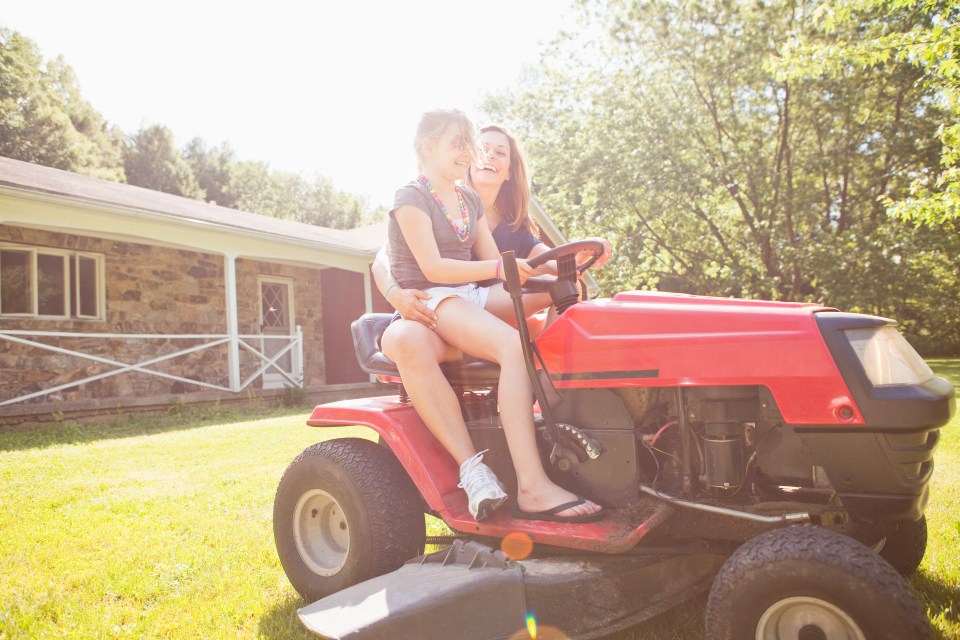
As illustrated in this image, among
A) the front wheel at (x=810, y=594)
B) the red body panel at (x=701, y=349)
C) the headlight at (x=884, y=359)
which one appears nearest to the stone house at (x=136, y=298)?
the red body panel at (x=701, y=349)

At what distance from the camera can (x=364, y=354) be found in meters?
2.83

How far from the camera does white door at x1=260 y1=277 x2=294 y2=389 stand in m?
12.6

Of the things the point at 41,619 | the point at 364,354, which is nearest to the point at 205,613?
the point at 41,619

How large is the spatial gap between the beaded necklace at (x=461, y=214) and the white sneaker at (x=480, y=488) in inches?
34.4

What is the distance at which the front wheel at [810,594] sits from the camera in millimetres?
1562

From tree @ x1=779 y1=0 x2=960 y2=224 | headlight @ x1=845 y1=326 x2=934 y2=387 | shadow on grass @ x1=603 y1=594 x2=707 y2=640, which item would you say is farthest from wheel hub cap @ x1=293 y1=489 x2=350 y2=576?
tree @ x1=779 y1=0 x2=960 y2=224

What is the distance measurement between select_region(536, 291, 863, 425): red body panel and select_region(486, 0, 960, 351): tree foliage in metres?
14.9

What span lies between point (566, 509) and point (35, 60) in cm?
3681

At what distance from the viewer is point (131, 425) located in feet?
26.5

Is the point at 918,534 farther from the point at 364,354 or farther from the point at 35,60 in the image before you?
the point at 35,60

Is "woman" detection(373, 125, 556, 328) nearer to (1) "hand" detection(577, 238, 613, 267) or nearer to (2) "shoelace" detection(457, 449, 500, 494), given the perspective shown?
(1) "hand" detection(577, 238, 613, 267)

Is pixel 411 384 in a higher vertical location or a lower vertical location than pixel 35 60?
lower

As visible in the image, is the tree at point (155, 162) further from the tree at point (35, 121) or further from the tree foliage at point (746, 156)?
the tree foliage at point (746, 156)

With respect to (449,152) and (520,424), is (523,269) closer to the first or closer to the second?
(520,424)
